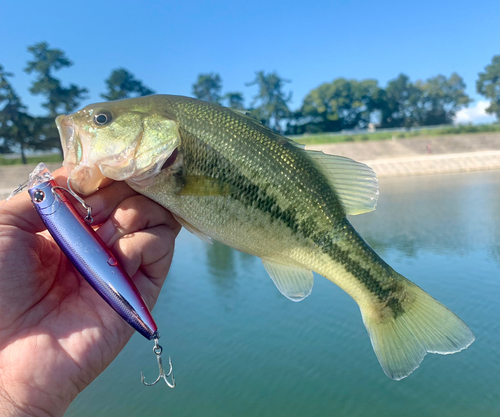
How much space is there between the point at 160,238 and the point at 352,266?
39.8 inches

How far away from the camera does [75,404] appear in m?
4.59

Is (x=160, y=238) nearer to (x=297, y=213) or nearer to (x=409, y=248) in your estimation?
(x=297, y=213)

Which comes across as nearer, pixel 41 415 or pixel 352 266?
pixel 41 415

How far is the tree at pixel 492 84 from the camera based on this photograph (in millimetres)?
57062

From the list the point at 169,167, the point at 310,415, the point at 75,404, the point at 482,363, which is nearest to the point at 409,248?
the point at 482,363

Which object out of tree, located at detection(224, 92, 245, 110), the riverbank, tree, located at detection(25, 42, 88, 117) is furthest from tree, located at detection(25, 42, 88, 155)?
tree, located at detection(224, 92, 245, 110)

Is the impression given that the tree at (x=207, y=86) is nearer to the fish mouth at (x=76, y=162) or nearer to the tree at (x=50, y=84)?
the tree at (x=50, y=84)

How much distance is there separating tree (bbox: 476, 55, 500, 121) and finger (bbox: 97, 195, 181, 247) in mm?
71235

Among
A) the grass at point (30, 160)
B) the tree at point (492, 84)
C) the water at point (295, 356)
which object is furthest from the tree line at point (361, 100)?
the water at point (295, 356)

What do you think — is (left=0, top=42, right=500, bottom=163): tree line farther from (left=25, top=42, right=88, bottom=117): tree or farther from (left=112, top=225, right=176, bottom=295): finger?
(left=112, top=225, right=176, bottom=295): finger

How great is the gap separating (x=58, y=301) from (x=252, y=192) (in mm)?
1129

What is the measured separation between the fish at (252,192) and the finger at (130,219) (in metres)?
0.07

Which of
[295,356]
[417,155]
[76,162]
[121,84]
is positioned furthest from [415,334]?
[121,84]

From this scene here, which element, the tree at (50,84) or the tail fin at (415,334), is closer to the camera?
the tail fin at (415,334)
